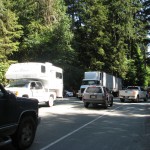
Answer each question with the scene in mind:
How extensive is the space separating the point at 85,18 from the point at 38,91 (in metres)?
36.6

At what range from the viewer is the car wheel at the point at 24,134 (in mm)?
8367

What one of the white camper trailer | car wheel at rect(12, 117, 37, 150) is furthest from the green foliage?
car wheel at rect(12, 117, 37, 150)

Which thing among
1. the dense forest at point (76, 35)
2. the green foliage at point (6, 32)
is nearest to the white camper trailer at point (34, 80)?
the dense forest at point (76, 35)

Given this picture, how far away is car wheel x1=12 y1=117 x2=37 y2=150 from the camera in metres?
8.37

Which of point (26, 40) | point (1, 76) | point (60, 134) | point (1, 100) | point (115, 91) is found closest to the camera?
point (1, 100)

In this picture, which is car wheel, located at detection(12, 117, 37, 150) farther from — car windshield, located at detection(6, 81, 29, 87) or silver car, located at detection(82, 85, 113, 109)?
silver car, located at detection(82, 85, 113, 109)

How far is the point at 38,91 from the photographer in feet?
73.0

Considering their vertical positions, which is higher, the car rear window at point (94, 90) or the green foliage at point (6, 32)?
the green foliage at point (6, 32)

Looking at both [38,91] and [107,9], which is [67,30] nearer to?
[107,9]

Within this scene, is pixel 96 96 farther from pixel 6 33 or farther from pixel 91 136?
pixel 6 33

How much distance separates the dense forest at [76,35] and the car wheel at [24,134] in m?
27.9

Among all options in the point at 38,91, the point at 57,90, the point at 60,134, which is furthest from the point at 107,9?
the point at 60,134

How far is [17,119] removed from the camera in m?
8.18

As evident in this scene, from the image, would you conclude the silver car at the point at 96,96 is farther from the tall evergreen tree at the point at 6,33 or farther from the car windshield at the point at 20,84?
the tall evergreen tree at the point at 6,33
